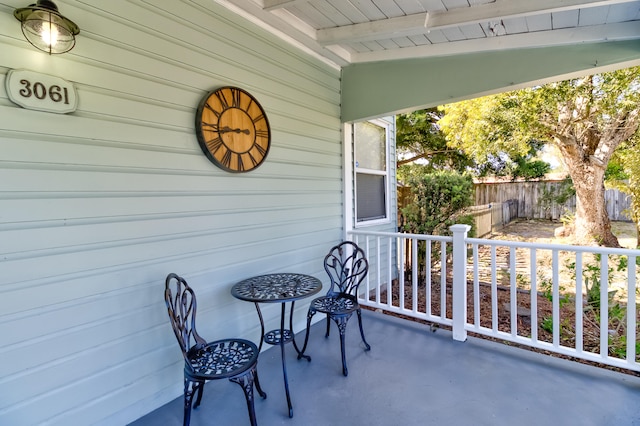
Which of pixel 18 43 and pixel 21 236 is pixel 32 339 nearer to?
pixel 21 236

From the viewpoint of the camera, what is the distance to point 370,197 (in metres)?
4.40

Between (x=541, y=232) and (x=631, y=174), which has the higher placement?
(x=631, y=174)

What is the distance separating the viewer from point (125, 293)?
179 cm

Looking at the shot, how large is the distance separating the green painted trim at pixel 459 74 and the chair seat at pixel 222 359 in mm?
2559

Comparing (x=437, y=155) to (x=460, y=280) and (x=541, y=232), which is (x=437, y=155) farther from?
(x=460, y=280)

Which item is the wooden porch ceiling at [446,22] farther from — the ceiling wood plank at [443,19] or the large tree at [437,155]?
the large tree at [437,155]

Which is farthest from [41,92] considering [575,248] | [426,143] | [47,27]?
[426,143]

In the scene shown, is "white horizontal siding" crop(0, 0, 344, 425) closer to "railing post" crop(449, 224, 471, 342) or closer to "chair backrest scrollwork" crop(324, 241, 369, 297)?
"chair backrest scrollwork" crop(324, 241, 369, 297)

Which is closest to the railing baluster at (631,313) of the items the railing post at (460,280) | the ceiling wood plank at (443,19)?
the railing post at (460,280)

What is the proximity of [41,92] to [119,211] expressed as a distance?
65cm

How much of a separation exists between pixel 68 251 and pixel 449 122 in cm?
758

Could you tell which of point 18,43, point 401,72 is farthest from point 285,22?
point 18,43

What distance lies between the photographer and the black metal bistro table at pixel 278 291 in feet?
6.49

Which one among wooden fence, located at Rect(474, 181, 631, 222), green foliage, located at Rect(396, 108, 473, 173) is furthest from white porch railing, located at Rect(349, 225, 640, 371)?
wooden fence, located at Rect(474, 181, 631, 222)
